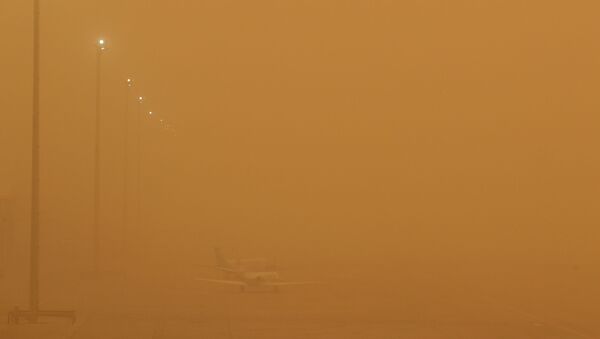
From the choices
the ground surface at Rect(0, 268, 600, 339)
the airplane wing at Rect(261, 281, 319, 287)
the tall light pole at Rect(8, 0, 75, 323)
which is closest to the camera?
the ground surface at Rect(0, 268, 600, 339)

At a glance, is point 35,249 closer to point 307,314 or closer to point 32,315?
point 32,315

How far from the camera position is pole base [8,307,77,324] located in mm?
28078

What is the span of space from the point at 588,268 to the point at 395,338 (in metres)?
36.3

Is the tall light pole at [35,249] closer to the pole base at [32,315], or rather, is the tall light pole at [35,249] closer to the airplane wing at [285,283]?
the pole base at [32,315]

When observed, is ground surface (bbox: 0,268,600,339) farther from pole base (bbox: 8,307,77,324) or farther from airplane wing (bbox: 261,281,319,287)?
airplane wing (bbox: 261,281,319,287)

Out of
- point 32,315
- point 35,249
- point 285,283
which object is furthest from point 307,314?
point 285,283

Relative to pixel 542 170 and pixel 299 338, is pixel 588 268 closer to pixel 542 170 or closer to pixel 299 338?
pixel 299 338

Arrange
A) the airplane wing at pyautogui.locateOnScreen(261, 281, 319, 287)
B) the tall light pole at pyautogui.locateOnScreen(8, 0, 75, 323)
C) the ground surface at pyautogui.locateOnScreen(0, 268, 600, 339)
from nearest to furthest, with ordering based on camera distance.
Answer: the ground surface at pyautogui.locateOnScreen(0, 268, 600, 339), the tall light pole at pyautogui.locateOnScreen(8, 0, 75, 323), the airplane wing at pyautogui.locateOnScreen(261, 281, 319, 287)

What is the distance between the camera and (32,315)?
2830 cm

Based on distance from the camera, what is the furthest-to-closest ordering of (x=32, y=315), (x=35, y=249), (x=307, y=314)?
(x=307, y=314), (x=35, y=249), (x=32, y=315)

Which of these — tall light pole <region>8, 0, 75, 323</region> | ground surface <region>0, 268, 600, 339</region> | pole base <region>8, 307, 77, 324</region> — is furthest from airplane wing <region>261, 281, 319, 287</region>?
pole base <region>8, 307, 77, 324</region>

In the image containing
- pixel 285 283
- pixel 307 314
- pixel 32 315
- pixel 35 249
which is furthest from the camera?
pixel 285 283

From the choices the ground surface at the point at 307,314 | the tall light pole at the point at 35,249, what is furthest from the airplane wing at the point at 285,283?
the tall light pole at the point at 35,249

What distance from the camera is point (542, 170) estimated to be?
12650 cm
